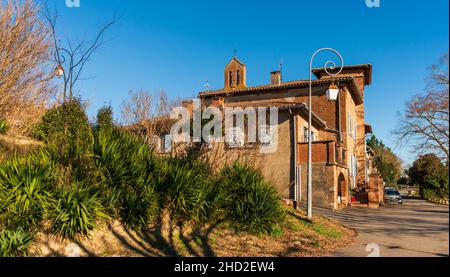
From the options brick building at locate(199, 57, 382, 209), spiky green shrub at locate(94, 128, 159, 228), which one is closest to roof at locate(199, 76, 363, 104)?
brick building at locate(199, 57, 382, 209)

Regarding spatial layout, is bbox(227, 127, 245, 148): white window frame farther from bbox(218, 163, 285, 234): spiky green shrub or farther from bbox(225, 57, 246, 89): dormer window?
bbox(225, 57, 246, 89): dormer window

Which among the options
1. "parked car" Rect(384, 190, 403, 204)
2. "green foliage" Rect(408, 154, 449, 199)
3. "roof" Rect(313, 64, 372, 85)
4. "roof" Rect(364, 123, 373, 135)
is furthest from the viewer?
"roof" Rect(364, 123, 373, 135)

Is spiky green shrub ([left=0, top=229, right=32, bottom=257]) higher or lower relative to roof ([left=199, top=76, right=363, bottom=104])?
lower

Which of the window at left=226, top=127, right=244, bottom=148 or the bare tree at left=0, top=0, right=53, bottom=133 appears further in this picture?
the window at left=226, top=127, right=244, bottom=148

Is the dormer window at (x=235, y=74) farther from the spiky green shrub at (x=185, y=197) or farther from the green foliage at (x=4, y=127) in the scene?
the spiky green shrub at (x=185, y=197)

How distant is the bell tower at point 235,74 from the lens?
3114 centimetres

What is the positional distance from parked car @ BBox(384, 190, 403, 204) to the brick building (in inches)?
91.0

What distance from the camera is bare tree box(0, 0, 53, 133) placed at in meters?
8.00

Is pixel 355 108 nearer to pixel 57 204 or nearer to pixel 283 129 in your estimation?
pixel 283 129

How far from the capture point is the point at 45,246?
6328mm

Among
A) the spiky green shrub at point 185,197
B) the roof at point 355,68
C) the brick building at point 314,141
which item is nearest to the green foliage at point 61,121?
the brick building at point 314,141

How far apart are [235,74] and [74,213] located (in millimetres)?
26499
